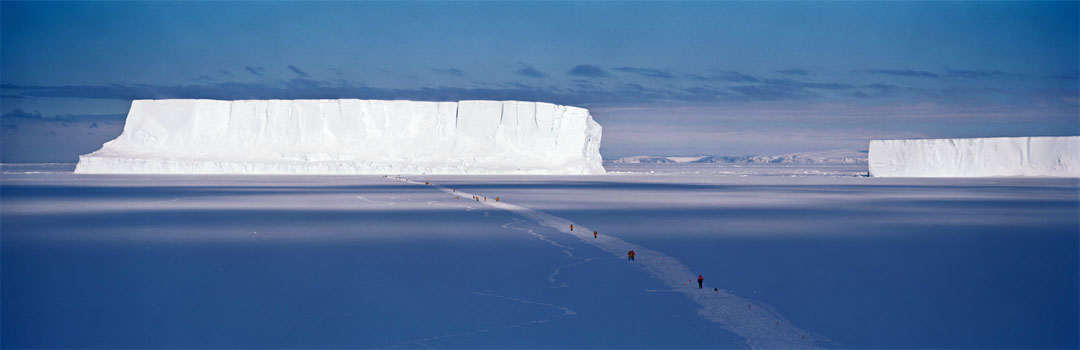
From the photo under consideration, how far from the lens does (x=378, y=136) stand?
5000 centimetres

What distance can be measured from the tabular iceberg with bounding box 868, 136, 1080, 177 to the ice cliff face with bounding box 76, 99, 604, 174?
1533cm

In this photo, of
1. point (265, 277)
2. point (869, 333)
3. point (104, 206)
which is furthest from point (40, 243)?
point (869, 333)

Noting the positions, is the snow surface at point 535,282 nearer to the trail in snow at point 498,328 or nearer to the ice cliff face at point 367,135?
the trail in snow at point 498,328

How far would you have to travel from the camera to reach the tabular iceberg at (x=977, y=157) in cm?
3584

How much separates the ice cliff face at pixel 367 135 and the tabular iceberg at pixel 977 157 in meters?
15.3

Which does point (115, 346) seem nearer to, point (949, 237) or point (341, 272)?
point (341, 272)

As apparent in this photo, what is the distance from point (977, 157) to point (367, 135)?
1214 inches

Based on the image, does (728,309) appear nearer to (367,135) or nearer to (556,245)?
(556,245)

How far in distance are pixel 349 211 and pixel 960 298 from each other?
417 inches

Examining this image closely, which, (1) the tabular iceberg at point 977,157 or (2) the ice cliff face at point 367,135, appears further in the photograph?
(2) the ice cliff face at point 367,135

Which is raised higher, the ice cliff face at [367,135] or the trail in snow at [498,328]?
the ice cliff face at [367,135]

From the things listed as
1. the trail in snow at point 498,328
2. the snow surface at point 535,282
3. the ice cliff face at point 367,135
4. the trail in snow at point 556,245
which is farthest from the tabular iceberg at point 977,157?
the trail in snow at point 498,328

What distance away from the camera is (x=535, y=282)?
684 centimetres

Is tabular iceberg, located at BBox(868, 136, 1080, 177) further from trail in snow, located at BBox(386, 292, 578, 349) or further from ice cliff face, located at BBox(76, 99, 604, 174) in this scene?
trail in snow, located at BBox(386, 292, 578, 349)
